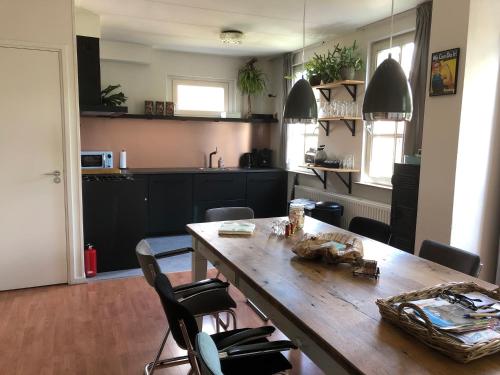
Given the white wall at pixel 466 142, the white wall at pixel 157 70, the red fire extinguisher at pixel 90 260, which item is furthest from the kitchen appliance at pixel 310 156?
the red fire extinguisher at pixel 90 260

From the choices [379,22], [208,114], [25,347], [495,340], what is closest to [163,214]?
[208,114]

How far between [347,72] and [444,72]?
64.6 inches

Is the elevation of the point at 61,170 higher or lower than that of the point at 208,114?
lower

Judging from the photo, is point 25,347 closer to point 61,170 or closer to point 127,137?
point 61,170

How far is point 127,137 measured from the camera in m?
5.79

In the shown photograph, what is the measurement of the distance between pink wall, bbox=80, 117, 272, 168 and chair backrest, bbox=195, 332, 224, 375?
193 inches

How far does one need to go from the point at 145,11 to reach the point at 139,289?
2.75 metres

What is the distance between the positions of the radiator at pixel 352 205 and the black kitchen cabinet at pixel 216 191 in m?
0.89

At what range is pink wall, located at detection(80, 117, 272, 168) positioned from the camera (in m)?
5.63

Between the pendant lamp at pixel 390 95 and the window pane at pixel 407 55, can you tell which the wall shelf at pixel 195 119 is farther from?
the pendant lamp at pixel 390 95

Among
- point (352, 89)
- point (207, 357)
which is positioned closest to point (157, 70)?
point (352, 89)

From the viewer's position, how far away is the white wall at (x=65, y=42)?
10.8ft

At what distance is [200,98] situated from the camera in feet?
20.7

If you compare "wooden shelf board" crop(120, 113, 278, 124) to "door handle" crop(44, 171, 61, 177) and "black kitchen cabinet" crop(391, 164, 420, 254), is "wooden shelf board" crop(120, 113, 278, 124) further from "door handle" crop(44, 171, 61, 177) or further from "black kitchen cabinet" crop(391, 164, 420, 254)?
"black kitchen cabinet" crop(391, 164, 420, 254)
